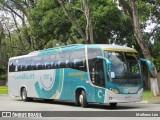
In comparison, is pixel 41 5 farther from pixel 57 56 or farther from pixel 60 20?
pixel 57 56

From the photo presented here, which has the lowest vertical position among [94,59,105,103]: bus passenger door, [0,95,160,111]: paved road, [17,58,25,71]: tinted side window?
[0,95,160,111]: paved road

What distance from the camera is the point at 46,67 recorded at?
23578mm

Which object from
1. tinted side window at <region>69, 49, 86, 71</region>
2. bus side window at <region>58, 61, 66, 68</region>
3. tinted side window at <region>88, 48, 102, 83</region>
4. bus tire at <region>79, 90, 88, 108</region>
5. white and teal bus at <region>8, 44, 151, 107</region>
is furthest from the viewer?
bus side window at <region>58, 61, 66, 68</region>

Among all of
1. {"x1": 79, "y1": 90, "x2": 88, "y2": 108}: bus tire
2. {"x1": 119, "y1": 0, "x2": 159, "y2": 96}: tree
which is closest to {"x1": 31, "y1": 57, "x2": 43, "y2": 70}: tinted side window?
{"x1": 79, "y1": 90, "x2": 88, "y2": 108}: bus tire

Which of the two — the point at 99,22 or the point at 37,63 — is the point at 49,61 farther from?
the point at 99,22

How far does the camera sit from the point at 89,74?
19.5 m

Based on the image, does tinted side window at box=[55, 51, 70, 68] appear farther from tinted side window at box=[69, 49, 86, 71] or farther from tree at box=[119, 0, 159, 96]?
tree at box=[119, 0, 159, 96]

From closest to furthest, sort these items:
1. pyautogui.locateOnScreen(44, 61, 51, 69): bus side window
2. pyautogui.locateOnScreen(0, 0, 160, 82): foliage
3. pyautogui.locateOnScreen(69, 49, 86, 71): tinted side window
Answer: pyautogui.locateOnScreen(69, 49, 86, 71): tinted side window
pyautogui.locateOnScreen(44, 61, 51, 69): bus side window
pyautogui.locateOnScreen(0, 0, 160, 82): foliage

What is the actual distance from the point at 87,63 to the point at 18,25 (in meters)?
30.3

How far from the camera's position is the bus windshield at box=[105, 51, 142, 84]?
18688 mm

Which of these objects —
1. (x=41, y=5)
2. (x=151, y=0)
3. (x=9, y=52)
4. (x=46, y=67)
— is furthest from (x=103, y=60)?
(x=9, y=52)

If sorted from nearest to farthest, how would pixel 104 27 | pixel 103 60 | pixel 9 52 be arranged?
1. pixel 103 60
2. pixel 104 27
3. pixel 9 52

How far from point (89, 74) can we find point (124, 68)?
71.9 inches

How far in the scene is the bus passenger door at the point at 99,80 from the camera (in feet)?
61.7
